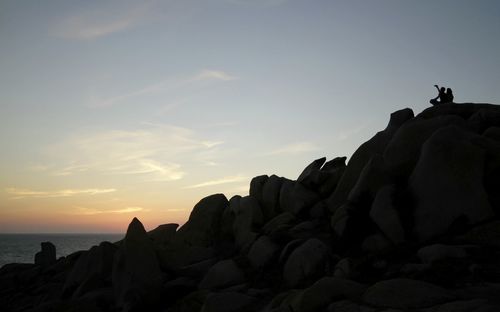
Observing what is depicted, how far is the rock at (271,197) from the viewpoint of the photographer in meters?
25.5

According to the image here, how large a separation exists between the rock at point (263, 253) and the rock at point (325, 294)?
698 centimetres

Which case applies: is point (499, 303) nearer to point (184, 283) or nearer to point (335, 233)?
point (335, 233)

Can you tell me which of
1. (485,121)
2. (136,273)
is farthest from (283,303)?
(485,121)

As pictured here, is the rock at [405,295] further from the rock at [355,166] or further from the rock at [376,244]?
the rock at [355,166]

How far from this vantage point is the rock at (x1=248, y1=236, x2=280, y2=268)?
18878 mm

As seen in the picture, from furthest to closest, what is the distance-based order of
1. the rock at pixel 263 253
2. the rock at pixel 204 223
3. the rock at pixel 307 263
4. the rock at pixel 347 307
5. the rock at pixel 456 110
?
the rock at pixel 204 223
the rock at pixel 456 110
the rock at pixel 263 253
the rock at pixel 307 263
the rock at pixel 347 307

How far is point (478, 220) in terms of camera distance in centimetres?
1420

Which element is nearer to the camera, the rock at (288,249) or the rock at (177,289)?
the rock at (288,249)

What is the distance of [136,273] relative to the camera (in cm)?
1920

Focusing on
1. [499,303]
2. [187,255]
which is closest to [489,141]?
[499,303]

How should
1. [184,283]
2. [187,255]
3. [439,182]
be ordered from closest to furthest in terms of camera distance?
[439,182] → [184,283] → [187,255]

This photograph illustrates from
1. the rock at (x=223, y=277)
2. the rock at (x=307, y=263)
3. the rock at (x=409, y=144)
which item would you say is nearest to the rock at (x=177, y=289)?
the rock at (x=223, y=277)

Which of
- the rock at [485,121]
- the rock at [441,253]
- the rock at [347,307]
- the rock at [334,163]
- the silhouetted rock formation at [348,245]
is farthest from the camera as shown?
the rock at [334,163]

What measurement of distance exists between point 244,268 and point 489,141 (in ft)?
39.4
